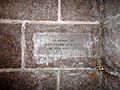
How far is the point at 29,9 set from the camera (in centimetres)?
182

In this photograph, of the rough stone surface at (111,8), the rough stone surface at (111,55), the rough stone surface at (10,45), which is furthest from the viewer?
the rough stone surface at (10,45)

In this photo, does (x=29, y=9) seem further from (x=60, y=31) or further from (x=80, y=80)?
(x=80, y=80)

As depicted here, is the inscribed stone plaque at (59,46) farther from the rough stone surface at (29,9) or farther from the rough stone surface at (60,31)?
the rough stone surface at (29,9)

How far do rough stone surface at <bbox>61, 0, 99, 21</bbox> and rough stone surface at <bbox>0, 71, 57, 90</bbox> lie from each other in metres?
0.55

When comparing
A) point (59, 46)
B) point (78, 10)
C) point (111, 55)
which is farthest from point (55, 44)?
point (111, 55)

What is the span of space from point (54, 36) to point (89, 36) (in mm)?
331

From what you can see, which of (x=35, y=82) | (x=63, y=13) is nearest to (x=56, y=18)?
(x=63, y=13)

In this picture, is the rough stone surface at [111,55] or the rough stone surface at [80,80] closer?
the rough stone surface at [111,55]

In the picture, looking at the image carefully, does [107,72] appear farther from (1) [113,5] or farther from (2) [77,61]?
(1) [113,5]

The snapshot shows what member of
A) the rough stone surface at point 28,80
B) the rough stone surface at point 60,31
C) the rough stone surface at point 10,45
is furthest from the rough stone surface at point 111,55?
the rough stone surface at point 10,45

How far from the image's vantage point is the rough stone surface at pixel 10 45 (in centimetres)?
178

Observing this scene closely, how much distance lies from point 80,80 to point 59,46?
0.38 m

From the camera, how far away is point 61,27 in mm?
1849

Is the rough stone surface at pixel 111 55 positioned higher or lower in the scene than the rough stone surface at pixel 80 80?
higher
